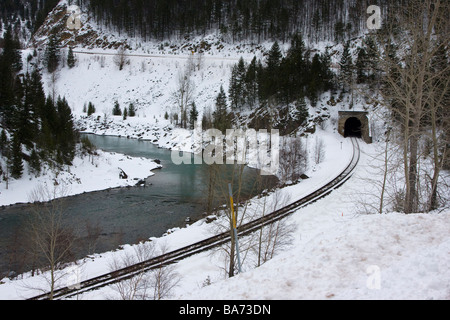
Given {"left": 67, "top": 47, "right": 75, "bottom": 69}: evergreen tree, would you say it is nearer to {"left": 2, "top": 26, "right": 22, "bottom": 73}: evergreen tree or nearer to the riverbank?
{"left": 2, "top": 26, "right": 22, "bottom": 73}: evergreen tree

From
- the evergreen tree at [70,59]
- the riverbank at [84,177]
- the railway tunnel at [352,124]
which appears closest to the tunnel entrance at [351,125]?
the railway tunnel at [352,124]

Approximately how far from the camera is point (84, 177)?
110 ft

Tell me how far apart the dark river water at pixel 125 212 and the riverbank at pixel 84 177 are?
1515 mm

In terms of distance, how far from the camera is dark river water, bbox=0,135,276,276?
1839 centimetres

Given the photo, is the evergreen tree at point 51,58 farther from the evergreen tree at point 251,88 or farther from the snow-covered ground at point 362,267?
the snow-covered ground at point 362,267

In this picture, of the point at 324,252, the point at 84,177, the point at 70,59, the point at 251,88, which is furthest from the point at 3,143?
the point at 70,59

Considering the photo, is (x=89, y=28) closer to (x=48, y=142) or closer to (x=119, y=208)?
(x=48, y=142)

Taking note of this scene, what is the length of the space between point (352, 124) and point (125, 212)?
133 ft

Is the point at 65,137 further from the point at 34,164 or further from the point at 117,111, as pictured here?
the point at 117,111

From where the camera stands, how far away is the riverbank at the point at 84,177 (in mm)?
28109

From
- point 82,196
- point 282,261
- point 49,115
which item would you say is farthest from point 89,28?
point 282,261

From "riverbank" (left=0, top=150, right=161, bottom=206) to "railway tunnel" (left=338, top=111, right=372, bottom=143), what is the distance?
28.2 meters

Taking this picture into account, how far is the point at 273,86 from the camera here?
2132 inches
